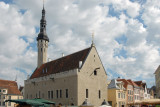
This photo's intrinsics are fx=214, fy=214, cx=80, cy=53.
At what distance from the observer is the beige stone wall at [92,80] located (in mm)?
38812

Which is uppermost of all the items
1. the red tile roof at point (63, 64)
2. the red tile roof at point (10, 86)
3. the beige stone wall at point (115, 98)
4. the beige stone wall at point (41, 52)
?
the beige stone wall at point (41, 52)

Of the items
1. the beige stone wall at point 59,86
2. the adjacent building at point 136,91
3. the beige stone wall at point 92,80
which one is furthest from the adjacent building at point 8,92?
the adjacent building at point 136,91

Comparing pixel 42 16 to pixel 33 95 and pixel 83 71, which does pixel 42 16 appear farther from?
pixel 83 71

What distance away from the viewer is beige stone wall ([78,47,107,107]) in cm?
3881

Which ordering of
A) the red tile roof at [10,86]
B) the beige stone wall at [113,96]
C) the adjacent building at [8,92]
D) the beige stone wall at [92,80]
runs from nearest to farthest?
the beige stone wall at [92,80], the beige stone wall at [113,96], the adjacent building at [8,92], the red tile roof at [10,86]

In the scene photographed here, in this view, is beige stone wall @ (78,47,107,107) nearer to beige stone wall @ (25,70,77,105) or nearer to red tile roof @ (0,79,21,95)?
beige stone wall @ (25,70,77,105)

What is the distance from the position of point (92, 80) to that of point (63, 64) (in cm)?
840

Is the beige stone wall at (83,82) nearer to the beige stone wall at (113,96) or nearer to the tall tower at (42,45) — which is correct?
the beige stone wall at (113,96)

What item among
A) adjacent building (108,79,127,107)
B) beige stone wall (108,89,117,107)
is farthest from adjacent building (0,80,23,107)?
adjacent building (108,79,127,107)

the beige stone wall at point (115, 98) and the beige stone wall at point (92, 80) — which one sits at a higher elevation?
the beige stone wall at point (92, 80)

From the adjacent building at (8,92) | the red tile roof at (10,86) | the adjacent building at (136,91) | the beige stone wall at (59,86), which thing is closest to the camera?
the beige stone wall at (59,86)

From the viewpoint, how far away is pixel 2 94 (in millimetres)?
64125

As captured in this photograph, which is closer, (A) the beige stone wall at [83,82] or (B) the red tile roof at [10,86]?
(A) the beige stone wall at [83,82]

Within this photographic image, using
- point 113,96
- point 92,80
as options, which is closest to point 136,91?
point 113,96
